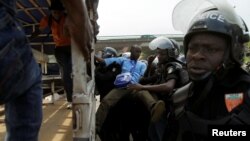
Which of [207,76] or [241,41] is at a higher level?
[241,41]

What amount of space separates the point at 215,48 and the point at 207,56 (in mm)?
60

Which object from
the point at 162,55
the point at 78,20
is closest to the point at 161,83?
the point at 162,55

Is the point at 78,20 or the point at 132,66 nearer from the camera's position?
the point at 78,20

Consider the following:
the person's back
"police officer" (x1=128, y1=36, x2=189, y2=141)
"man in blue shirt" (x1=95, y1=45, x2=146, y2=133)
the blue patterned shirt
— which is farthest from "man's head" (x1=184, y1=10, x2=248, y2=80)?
the blue patterned shirt

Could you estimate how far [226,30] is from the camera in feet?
6.34

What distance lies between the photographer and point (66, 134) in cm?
379

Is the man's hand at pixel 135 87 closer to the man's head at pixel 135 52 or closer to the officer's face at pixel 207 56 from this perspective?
the man's head at pixel 135 52

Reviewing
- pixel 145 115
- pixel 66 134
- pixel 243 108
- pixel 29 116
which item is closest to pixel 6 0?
pixel 29 116

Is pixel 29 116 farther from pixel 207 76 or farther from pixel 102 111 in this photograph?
pixel 102 111

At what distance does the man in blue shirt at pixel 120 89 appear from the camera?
4.43m

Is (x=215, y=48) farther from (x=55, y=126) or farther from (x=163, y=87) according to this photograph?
(x=55, y=126)

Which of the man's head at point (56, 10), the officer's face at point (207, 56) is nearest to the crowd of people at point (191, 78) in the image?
the officer's face at point (207, 56)

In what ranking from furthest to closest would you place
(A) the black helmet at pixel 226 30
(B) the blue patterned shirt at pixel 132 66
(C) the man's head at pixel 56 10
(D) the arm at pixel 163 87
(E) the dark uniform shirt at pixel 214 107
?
(B) the blue patterned shirt at pixel 132 66
(D) the arm at pixel 163 87
(C) the man's head at pixel 56 10
(A) the black helmet at pixel 226 30
(E) the dark uniform shirt at pixel 214 107

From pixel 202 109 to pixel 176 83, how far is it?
2.10 metres
